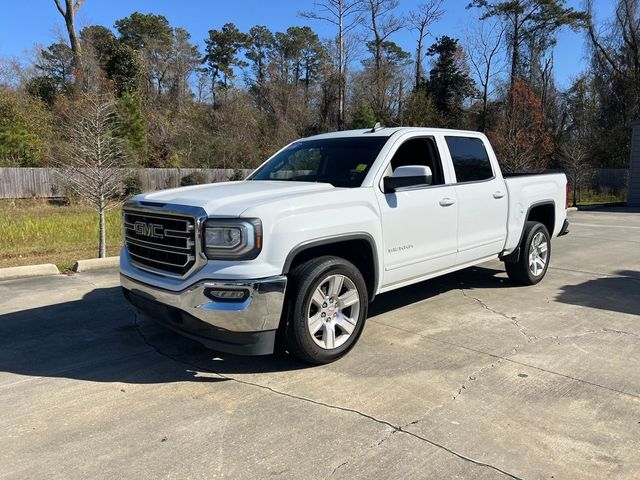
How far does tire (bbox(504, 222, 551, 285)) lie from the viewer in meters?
6.74

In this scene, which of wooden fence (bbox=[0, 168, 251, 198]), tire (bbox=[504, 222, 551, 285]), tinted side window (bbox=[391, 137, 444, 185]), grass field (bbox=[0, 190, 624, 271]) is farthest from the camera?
wooden fence (bbox=[0, 168, 251, 198])

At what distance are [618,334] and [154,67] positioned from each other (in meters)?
46.4

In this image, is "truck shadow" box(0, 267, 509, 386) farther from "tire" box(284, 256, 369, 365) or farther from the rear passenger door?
the rear passenger door

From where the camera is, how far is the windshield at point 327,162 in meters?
4.90

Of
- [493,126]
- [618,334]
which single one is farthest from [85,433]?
[493,126]

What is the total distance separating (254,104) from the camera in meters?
44.9

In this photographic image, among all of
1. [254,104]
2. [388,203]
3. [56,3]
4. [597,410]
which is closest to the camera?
[597,410]

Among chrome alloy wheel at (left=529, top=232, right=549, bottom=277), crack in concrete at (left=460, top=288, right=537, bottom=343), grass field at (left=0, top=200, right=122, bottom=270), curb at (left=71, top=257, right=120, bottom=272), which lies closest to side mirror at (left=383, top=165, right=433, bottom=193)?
crack in concrete at (left=460, top=288, right=537, bottom=343)

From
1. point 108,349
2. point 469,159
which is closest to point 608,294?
point 469,159

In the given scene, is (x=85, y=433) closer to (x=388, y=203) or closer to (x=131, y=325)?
(x=131, y=325)

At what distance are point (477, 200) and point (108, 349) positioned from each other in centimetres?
411

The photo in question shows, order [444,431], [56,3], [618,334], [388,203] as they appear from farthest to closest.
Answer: [56,3] < [618,334] < [388,203] < [444,431]

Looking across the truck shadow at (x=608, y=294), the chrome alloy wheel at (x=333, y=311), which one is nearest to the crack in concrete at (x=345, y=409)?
the chrome alloy wheel at (x=333, y=311)

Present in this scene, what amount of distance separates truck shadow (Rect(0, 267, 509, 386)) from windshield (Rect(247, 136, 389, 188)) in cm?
169
